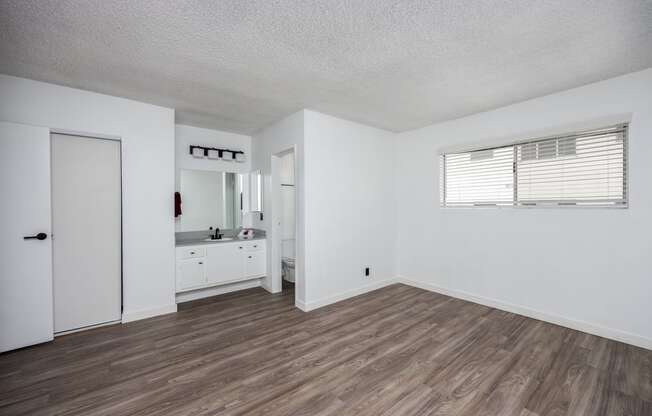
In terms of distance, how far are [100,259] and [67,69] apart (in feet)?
6.37

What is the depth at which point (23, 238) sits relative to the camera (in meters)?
2.59

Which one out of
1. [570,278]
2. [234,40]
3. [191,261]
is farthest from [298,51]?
[570,278]

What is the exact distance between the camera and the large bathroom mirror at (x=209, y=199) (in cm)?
416

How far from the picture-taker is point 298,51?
7.18 feet

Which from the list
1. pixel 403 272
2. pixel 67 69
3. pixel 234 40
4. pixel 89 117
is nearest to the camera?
pixel 234 40

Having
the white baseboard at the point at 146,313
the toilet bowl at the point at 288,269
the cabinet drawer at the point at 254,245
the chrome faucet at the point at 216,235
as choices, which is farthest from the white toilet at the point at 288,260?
the white baseboard at the point at 146,313

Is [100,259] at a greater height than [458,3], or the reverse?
[458,3]

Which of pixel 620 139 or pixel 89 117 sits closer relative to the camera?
pixel 620 139

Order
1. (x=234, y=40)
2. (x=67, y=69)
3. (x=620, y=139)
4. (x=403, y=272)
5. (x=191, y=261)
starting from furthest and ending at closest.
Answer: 1. (x=403, y=272)
2. (x=191, y=261)
3. (x=620, y=139)
4. (x=67, y=69)
5. (x=234, y=40)

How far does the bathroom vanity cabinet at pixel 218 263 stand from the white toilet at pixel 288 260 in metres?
0.54

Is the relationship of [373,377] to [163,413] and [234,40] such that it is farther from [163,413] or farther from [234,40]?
[234,40]

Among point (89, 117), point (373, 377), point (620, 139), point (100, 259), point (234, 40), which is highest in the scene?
point (234, 40)

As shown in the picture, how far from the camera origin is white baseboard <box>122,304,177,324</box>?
3.13 m

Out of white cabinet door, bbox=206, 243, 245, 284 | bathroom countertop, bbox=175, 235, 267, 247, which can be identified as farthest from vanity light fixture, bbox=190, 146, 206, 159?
white cabinet door, bbox=206, 243, 245, 284
